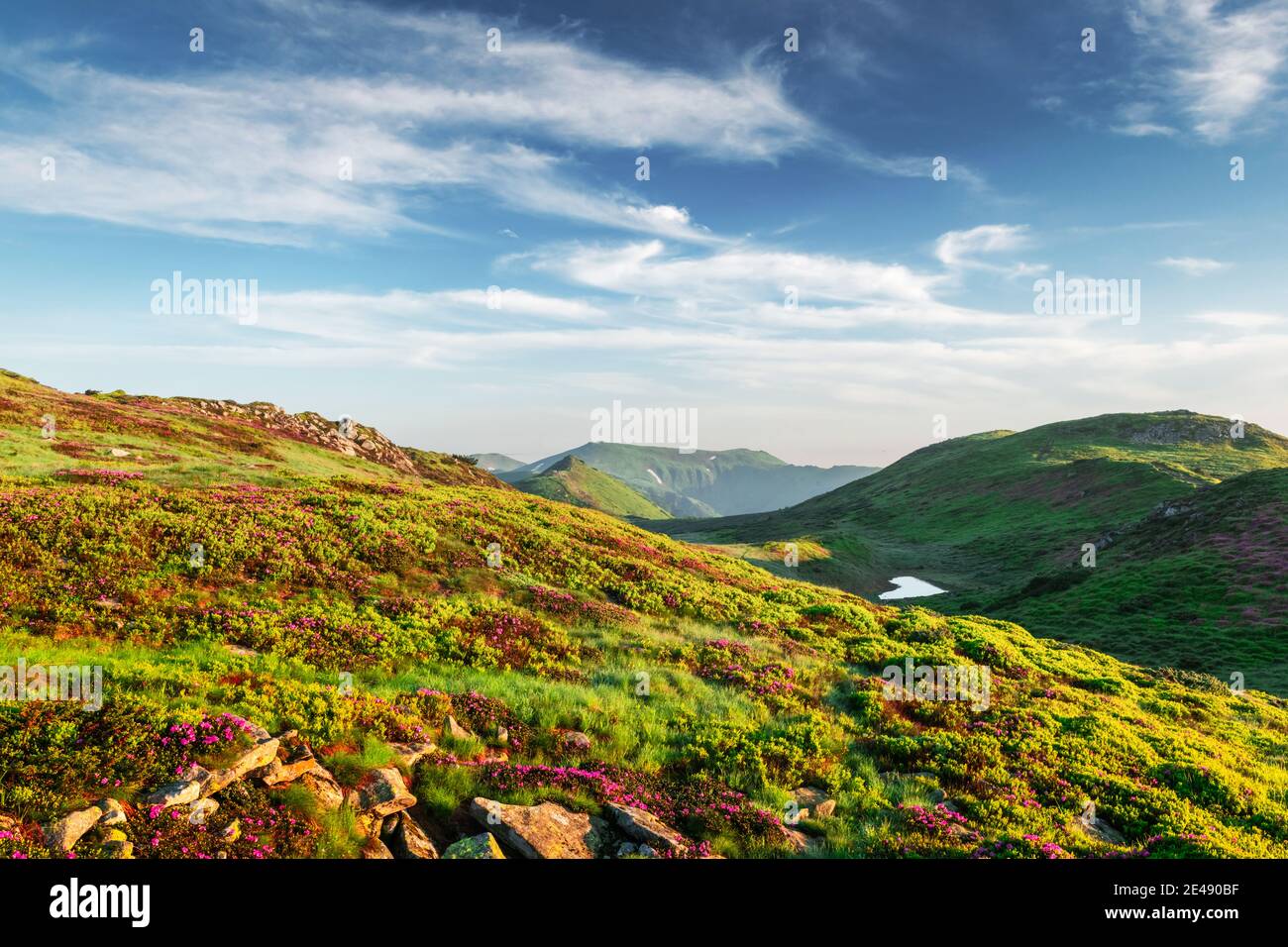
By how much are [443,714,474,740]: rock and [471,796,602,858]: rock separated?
2041 mm

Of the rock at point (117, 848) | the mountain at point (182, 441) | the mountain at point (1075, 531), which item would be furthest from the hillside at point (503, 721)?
the mountain at point (1075, 531)

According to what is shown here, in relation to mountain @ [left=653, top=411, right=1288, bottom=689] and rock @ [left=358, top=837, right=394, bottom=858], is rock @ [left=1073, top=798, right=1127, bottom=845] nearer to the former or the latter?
rock @ [left=358, top=837, right=394, bottom=858]

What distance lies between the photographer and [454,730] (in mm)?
10734

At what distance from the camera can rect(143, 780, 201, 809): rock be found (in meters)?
6.81

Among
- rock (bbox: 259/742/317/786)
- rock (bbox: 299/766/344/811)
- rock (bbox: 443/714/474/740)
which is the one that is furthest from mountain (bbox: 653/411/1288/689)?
rock (bbox: 259/742/317/786)

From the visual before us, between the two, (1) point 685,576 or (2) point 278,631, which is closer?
(2) point 278,631

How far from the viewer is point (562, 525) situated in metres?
33.4

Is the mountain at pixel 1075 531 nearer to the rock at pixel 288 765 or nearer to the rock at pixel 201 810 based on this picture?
the rock at pixel 288 765

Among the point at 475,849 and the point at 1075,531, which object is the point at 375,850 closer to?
the point at 475,849

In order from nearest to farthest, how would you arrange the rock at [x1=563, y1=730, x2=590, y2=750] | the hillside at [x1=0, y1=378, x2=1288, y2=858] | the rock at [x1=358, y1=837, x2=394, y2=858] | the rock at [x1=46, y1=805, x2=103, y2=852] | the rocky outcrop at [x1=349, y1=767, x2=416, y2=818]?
the rock at [x1=46, y1=805, x2=103, y2=852]
the rock at [x1=358, y1=837, x2=394, y2=858]
the hillside at [x1=0, y1=378, x2=1288, y2=858]
the rocky outcrop at [x1=349, y1=767, x2=416, y2=818]
the rock at [x1=563, y1=730, x2=590, y2=750]
